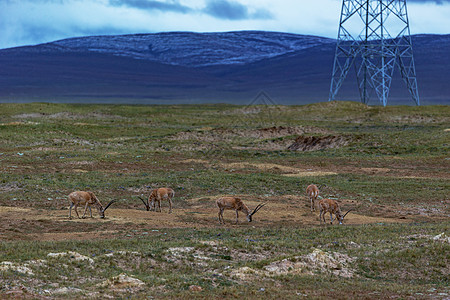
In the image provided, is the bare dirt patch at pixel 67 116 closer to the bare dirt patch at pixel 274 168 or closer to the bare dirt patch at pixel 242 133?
the bare dirt patch at pixel 242 133

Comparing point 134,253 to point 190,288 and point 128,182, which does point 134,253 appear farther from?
point 128,182

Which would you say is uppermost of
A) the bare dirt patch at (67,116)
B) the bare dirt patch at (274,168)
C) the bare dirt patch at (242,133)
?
the bare dirt patch at (67,116)

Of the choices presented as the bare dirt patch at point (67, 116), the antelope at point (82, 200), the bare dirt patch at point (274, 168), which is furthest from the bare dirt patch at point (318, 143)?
the bare dirt patch at point (67, 116)

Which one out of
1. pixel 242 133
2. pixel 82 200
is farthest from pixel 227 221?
pixel 242 133

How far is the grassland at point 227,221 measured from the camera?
14.5 m

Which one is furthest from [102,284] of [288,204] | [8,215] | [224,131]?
[224,131]

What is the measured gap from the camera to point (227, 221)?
76.1 feet

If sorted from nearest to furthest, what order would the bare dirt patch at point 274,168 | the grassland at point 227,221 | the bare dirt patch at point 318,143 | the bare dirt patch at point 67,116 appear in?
1. the grassland at point 227,221
2. the bare dirt patch at point 274,168
3. the bare dirt patch at point 318,143
4. the bare dirt patch at point 67,116

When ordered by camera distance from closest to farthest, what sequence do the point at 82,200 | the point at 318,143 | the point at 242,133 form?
1. the point at 82,200
2. the point at 318,143
3. the point at 242,133

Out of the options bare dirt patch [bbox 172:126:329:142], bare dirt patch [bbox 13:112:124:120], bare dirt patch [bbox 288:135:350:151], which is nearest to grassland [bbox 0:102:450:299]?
bare dirt patch [bbox 288:135:350:151]

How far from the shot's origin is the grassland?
1448cm

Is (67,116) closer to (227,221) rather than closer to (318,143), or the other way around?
(318,143)

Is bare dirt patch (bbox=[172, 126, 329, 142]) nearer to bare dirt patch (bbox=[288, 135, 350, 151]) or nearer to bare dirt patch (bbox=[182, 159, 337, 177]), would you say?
bare dirt patch (bbox=[288, 135, 350, 151])

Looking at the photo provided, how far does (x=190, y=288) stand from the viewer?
13.8 metres
